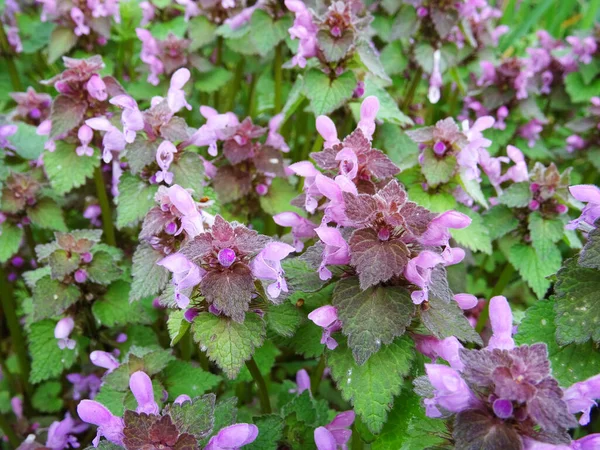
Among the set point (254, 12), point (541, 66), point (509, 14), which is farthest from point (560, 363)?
point (509, 14)

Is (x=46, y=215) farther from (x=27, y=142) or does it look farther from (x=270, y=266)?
(x=270, y=266)

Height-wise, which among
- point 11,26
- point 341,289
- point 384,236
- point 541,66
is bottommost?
point 11,26

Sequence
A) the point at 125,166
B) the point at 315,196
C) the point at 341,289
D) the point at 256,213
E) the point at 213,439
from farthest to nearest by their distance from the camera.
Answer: the point at 256,213, the point at 125,166, the point at 315,196, the point at 341,289, the point at 213,439

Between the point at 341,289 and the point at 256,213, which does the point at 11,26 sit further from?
the point at 341,289

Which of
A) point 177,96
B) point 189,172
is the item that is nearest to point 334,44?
point 177,96

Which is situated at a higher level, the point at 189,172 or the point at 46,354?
the point at 189,172

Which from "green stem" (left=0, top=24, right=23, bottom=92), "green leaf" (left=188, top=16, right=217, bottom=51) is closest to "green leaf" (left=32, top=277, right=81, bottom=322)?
"green leaf" (left=188, top=16, right=217, bottom=51)
